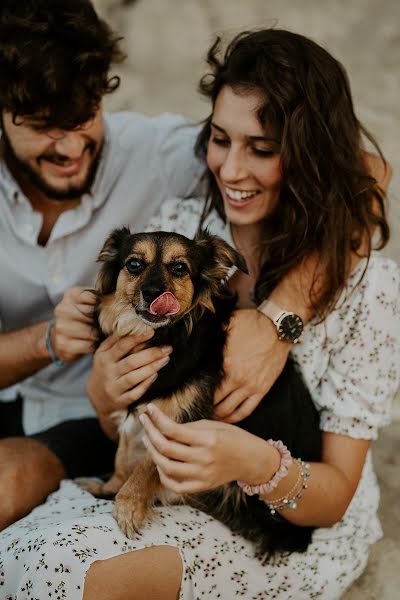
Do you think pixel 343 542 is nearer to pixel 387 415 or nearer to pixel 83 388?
pixel 387 415

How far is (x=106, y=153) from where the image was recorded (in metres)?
2.94

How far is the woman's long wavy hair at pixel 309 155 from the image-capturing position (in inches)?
90.2

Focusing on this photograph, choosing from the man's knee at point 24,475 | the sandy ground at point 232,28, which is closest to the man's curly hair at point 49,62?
the man's knee at point 24,475

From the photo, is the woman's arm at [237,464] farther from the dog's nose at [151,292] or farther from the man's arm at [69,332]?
Result: the man's arm at [69,332]

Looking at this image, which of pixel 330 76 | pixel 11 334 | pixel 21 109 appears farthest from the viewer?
pixel 11 334

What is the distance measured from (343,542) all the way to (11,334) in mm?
1497

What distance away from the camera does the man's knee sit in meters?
2.34

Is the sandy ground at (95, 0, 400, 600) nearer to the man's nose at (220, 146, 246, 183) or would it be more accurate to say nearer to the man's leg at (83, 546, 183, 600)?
the man's nose at (220, 146, 246, 183)

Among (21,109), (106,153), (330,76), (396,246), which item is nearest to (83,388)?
(106,153)

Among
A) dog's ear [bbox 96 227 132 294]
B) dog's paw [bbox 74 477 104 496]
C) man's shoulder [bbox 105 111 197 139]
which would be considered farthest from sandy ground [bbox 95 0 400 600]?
dog's paw [bbox 74 477 104 496]

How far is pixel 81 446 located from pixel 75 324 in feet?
1.96

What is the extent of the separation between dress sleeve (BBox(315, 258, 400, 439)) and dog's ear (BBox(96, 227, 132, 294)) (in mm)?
784

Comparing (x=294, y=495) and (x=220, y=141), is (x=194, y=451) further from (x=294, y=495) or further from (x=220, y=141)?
(x=220, y=141)

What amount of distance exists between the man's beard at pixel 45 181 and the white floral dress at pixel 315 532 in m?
0.34
